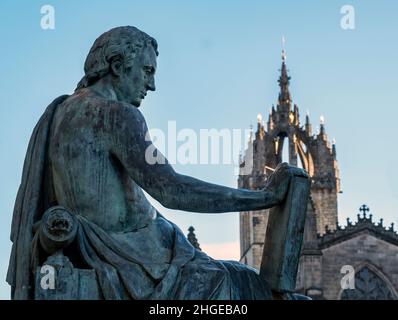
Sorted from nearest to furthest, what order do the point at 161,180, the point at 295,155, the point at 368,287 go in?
the point at 161,180 < the point at 368,287 < the point at 295,155

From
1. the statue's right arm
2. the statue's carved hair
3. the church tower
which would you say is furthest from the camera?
the church tower

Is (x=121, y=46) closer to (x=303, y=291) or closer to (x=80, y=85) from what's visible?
(x=80, y=85)

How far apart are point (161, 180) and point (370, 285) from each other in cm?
4154

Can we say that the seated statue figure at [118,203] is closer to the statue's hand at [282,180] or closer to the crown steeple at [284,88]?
the statue's hand at [282,180]

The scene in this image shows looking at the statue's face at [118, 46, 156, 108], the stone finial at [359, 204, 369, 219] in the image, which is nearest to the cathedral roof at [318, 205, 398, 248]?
the stone finial at [359, 204, 369, 219]

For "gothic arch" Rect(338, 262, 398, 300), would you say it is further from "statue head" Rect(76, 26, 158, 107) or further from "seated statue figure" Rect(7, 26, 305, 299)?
"seated statue figure" Rect(7, 26, 305, 299)

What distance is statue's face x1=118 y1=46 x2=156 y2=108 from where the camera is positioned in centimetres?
422

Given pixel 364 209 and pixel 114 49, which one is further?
pixel 364 209

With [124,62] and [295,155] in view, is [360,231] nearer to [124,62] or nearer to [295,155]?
[295,155]

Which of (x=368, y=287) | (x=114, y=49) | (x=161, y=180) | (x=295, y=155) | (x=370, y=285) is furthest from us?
(x=295, y=155)

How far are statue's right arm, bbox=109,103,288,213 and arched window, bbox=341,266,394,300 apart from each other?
40.2 metres

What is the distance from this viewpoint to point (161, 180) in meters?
3.91

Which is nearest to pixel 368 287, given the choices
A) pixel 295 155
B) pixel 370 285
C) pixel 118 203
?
pixel 370 285

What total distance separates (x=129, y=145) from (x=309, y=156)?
50.1 meters
